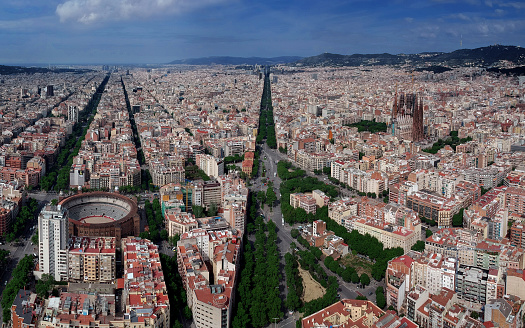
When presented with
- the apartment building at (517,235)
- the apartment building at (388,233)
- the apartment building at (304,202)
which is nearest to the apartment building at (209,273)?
the apartment building at (388,233)

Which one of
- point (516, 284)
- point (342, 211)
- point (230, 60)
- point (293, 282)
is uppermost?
Result: point (230, 60)

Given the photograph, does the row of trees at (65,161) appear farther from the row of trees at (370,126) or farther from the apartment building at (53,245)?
the row of trees at (370,126)

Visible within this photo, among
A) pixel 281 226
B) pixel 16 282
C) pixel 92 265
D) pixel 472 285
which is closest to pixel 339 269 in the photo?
pixel 472 285

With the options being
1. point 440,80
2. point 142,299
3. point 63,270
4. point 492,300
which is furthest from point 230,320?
point 440,80

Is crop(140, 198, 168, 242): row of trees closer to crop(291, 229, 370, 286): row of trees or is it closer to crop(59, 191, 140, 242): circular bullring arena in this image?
crop(59, 191, 140, 242): circular bullring arena

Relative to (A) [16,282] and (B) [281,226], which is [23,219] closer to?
(A) [16,282]

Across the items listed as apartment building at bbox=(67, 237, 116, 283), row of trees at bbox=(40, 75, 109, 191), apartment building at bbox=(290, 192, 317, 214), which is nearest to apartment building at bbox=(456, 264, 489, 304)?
apartment building at bbox=(290, 192, 317, 214)
